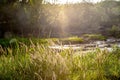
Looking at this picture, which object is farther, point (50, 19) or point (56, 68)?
point (50, 19)

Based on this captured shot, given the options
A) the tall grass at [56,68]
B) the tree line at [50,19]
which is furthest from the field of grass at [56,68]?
the tree line at [50,19]

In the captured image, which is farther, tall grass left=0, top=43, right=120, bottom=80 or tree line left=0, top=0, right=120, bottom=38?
tree line left=0, top=0, right=120, bottom=38

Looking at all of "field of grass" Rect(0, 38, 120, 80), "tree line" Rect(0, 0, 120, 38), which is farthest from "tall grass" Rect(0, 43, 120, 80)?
"tree line" Rect(0, 0, 120, 38)

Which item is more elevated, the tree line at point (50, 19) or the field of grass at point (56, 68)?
the field of grass at point (56, 68)

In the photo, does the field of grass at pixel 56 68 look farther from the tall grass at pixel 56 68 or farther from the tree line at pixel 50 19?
the tree line at pixel 50 19

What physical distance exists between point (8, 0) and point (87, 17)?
11927mm

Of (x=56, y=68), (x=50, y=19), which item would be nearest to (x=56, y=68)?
(x=56, y=68)

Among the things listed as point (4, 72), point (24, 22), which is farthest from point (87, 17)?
point (4, 72)

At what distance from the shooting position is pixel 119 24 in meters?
32.6

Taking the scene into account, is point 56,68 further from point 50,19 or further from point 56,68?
point 50,19

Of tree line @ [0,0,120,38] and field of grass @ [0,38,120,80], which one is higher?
field of grass @ [0,38,120,80]

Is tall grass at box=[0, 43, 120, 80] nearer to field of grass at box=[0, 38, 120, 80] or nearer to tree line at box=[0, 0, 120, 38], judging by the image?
field of grass at box=[0, 38, 120, 80]

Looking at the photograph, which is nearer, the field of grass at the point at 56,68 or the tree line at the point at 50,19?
the field of grass at the point at 56,68

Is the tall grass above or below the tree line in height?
above
